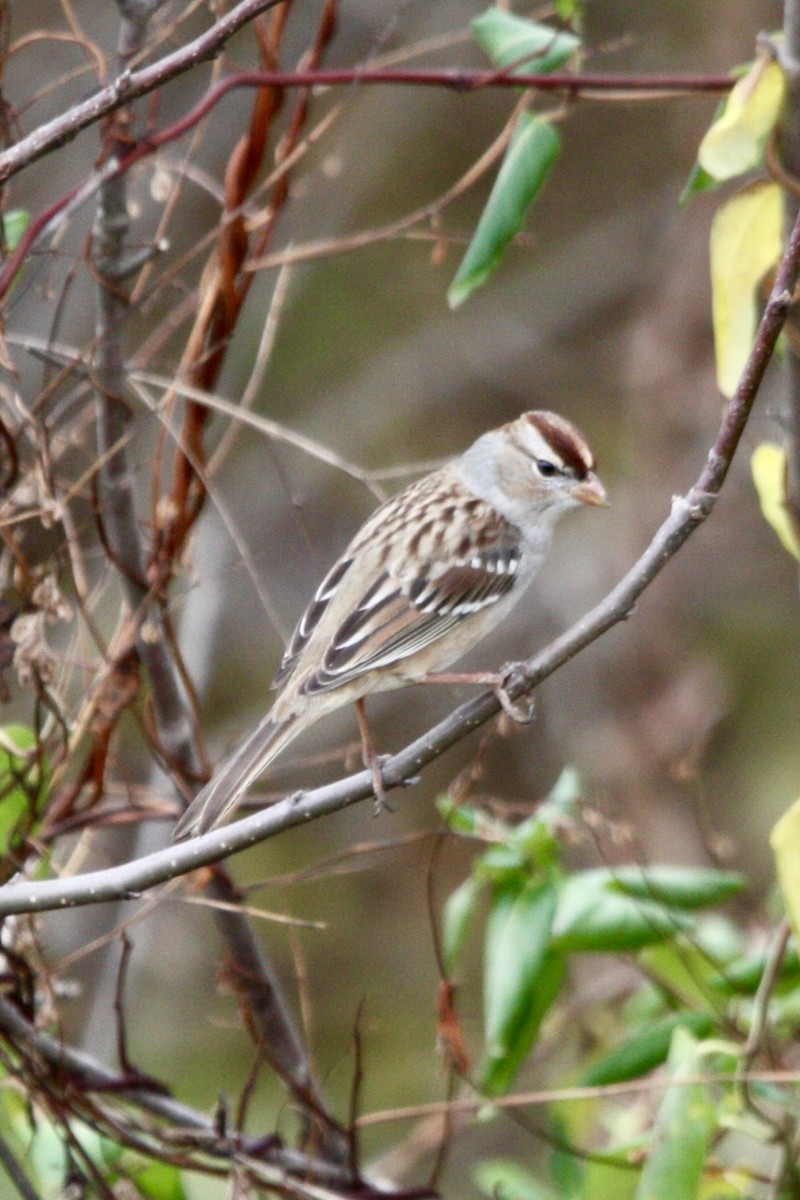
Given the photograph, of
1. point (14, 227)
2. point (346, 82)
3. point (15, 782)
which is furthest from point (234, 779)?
point (346, 82)

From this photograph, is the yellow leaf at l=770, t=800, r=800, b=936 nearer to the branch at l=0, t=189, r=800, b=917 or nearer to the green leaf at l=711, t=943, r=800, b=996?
the branch at l=0, t=189, r=800, b=917

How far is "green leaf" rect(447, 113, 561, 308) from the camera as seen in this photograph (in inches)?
94.3

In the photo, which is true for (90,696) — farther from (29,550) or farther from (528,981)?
(528,981)

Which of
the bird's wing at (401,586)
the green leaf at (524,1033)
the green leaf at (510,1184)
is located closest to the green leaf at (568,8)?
the bird's wing at (401,586)

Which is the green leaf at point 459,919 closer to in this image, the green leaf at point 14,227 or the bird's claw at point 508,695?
the bird's claw at point 508,695

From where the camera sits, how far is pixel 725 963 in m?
2.80

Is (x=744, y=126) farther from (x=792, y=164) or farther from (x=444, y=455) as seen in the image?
(x=444, y=455)

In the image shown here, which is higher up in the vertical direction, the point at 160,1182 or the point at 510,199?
the point at 510,199

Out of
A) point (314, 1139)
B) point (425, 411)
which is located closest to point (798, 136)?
point (314, 1139)

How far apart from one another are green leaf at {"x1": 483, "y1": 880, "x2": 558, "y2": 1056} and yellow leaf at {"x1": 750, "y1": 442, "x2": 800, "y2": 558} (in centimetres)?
81

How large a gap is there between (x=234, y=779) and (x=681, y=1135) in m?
0.81

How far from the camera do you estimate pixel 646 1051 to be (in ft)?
8.55

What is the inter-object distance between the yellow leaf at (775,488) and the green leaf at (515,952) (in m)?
0.81

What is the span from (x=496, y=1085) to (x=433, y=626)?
79cm
